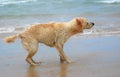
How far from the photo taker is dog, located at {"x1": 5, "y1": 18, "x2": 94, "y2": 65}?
7.81 meters

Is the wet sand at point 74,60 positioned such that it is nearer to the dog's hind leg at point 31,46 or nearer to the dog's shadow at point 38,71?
the dog's shadow at point 38,71

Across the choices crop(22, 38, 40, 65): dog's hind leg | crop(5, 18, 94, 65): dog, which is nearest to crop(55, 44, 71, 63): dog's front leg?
crop(5, 18, 94, 65): dog

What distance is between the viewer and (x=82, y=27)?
8.19 meters

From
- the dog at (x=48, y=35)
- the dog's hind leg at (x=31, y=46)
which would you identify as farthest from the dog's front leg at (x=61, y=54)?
the dog's hind leg at (x=31, y=46)

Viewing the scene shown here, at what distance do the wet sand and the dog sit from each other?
305 millimetres

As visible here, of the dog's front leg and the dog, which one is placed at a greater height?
the dog

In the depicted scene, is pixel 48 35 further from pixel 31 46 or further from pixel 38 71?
pixel 38 71

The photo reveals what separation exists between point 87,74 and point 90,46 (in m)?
2.58

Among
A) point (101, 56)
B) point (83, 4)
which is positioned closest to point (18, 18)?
point (83, 4)

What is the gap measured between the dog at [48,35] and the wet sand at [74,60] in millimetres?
305

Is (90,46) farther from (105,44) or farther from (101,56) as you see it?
(101,56)

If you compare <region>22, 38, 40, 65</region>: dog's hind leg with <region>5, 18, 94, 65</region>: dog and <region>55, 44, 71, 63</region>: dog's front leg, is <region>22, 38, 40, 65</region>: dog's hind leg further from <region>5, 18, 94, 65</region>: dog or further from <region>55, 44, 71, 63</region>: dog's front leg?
<region>55, 44, 71, 63</region>: dog's front leg

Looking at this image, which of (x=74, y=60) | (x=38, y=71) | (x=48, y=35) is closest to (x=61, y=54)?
(x=74, y=60)

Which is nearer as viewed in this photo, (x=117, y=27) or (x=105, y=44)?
(x=105, y=44)
